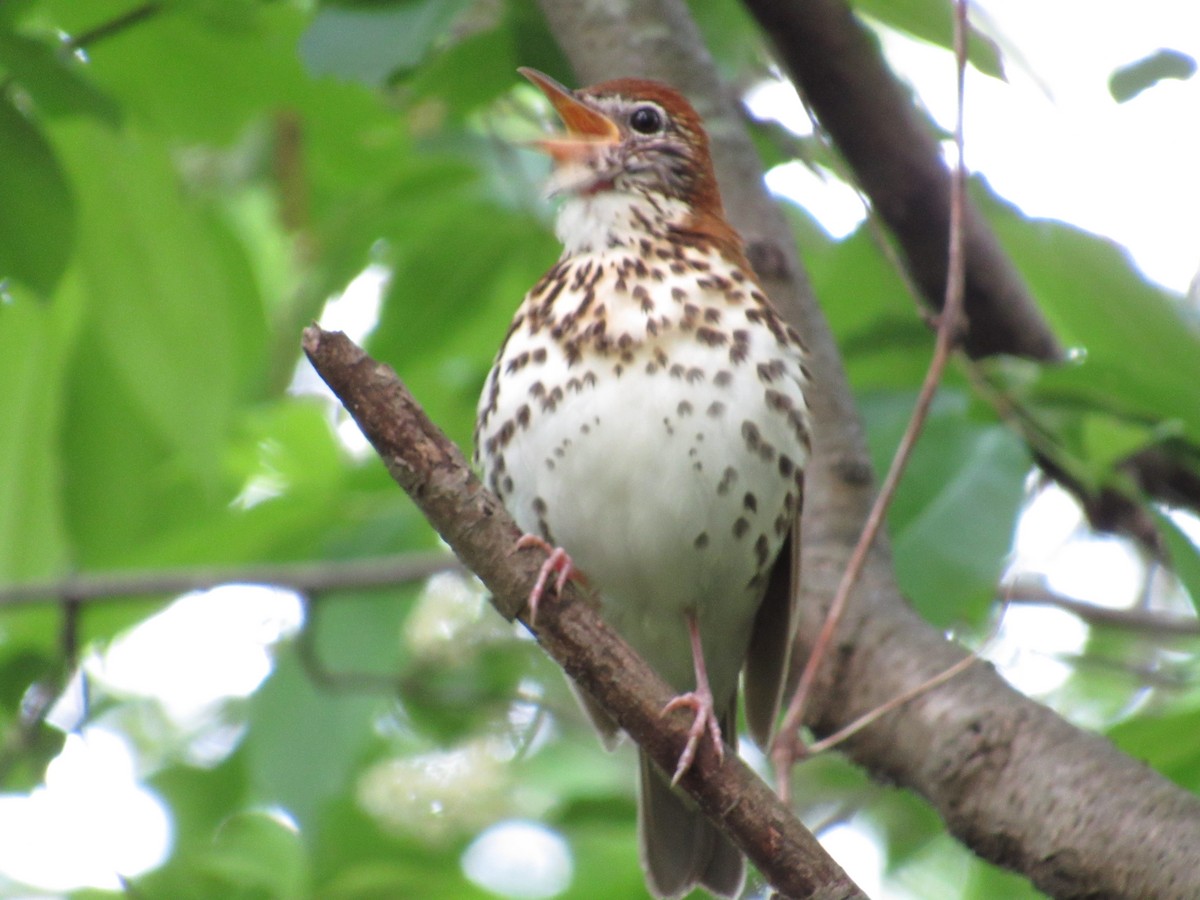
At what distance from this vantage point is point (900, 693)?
10.7 ft

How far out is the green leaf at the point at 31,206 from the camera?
3.06 metres

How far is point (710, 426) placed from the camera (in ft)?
11.4

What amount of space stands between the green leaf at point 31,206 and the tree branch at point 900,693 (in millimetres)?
1473

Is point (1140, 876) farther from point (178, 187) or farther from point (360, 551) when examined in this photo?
point (178, 187)

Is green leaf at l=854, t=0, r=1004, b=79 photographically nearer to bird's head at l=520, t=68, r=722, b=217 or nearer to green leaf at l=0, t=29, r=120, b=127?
bird's head at l=520, t=68, r=722, b=217

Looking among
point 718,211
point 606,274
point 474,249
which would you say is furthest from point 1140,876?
point 474,249

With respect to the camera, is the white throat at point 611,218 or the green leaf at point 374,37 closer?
the green leaf at point 374,37

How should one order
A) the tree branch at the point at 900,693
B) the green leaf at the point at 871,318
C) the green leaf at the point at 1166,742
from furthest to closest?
the green leaf at the point at 871,318, the green leaf at the point at 1166,742, the tree branch at the point at 900,693

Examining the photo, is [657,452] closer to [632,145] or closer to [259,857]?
[632,145]

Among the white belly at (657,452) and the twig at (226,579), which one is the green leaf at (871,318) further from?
the twig at (226,579)

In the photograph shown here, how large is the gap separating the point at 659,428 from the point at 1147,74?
4.06ft

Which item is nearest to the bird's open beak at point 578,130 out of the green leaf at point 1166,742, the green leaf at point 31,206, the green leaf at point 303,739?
the green leaf at point 31,206

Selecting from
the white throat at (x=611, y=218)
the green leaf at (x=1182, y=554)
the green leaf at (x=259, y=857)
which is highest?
the green leaf at (x=1182, y=554)

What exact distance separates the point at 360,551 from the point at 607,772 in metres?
2.36
